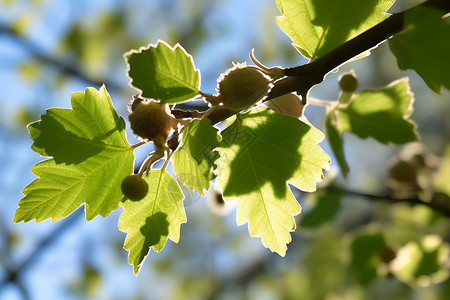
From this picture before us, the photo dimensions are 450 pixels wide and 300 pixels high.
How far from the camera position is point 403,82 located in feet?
4.13

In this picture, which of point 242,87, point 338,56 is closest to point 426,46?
point 338,56

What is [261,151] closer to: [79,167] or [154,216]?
[154,216]

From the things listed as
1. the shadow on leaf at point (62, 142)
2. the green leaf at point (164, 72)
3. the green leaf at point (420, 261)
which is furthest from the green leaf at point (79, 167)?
the green leaf at point (420, 261)

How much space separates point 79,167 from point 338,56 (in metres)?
0.52

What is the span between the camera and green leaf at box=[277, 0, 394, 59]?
887mm

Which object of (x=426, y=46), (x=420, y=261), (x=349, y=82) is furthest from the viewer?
(x=420, y=261)

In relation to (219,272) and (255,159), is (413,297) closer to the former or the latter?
(219,272)

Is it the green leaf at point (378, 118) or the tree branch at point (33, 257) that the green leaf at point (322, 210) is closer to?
the green leaf at point (378, 118)

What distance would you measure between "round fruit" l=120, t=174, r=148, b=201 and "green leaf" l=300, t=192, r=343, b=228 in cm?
126

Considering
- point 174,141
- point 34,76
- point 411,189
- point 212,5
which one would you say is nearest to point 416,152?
point 411,189

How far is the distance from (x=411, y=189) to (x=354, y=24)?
106 centimetres

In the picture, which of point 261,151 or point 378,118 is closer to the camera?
point 261,151

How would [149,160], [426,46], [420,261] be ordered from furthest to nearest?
[420,261], [149,160], [426,46]

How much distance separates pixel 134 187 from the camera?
32.4 inches
